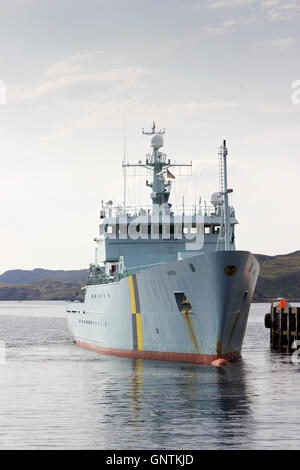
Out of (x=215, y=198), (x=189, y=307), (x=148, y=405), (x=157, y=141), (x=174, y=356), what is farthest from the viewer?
(x=157, y=141)

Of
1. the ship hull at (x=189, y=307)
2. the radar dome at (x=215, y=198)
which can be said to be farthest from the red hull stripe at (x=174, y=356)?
the radar dome at (x=215, y=198)

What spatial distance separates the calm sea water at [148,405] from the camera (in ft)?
58.9

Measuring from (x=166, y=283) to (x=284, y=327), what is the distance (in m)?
16.3

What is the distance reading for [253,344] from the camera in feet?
173

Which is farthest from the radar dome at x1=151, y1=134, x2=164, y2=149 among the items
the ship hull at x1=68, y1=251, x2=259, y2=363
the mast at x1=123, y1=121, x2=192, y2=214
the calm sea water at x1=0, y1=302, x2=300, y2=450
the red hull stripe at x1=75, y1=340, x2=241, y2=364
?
the calm sea water at x1=0, y1=302, x2=300, y2=450

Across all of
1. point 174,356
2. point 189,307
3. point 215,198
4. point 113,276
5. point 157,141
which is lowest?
point 174,356

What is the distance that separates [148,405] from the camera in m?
22.9

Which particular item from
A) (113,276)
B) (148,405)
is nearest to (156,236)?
(113,276)

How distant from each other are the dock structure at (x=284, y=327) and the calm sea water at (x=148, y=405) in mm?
6487

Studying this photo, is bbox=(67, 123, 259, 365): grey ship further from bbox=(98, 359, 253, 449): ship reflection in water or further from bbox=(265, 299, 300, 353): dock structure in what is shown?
bbox=(265, 299, 300, 353): dock structure

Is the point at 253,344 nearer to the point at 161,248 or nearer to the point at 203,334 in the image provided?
the point at 161,248

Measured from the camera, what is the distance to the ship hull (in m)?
28.8

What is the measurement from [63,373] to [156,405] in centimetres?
1116

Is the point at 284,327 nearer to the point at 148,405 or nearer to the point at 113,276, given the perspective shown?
the point at 113,276
